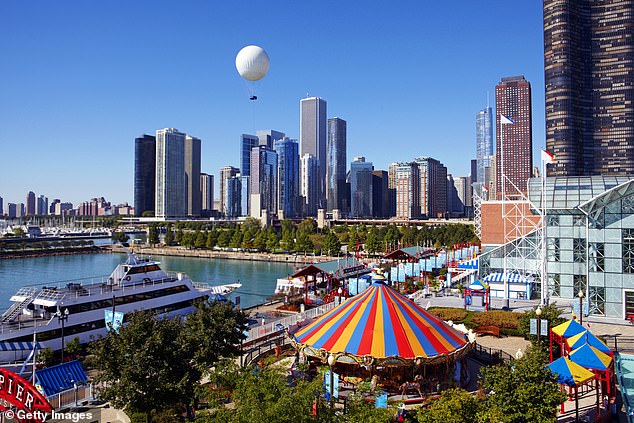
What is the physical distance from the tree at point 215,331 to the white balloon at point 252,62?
24002mm

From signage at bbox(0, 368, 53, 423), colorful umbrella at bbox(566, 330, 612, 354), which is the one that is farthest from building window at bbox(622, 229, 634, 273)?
signage at bbox(0, 368, 53, 423)

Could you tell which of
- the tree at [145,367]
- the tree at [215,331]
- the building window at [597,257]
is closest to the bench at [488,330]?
the building window at [597,257]

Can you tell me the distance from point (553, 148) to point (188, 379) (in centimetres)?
13453

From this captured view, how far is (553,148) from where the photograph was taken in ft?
429

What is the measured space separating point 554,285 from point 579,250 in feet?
11.5

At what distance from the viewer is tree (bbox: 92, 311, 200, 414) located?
15555 millimetres

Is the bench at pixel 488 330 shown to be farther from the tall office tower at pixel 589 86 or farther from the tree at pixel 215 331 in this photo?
the tall office tower at pixel 589 86

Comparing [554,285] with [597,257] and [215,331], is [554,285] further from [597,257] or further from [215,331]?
[215,331]

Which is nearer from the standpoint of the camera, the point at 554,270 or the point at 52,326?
the point at 52,326

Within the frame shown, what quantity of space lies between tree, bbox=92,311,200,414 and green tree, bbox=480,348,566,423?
373 inches

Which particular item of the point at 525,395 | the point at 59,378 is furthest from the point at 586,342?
the point at 59,378

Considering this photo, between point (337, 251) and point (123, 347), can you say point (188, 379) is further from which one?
point (337, 251)

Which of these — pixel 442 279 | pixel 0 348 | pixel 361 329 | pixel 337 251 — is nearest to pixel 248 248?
pixel 337 251

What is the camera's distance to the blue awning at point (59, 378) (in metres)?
19.4
